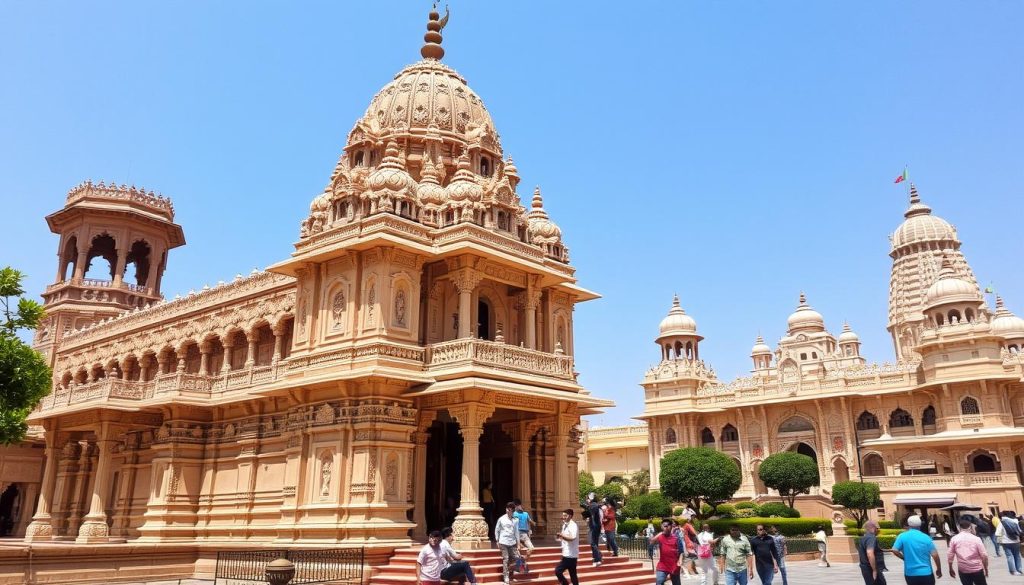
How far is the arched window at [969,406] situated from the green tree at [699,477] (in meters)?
14.2

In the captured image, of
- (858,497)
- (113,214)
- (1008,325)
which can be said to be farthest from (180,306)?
(1008,325)

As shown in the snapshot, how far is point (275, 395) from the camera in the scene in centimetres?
2241

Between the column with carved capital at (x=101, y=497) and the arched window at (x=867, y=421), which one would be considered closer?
the column with carved capital at (x=101, y=497)

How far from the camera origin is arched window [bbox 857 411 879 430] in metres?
51.4

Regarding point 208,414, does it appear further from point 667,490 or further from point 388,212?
point 667,490

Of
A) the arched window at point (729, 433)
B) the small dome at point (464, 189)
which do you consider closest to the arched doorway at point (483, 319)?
the small dome at point (464, 189)

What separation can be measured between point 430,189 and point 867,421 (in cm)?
4049

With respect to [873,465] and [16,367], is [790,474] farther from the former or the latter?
[16,367]

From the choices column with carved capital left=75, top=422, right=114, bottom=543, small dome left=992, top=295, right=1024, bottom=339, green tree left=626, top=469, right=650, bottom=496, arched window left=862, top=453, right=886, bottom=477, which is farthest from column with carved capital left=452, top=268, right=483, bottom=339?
small dome left=992, top=295, right=1024, bottom=339

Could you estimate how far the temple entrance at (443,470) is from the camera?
875 inches

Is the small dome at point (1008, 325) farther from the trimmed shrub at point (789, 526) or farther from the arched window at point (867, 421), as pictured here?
the trimmed shrub at point (789, 526)

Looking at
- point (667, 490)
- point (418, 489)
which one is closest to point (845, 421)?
point (667, 490)

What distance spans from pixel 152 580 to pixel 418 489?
7523mm

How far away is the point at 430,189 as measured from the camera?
76.5 ft
